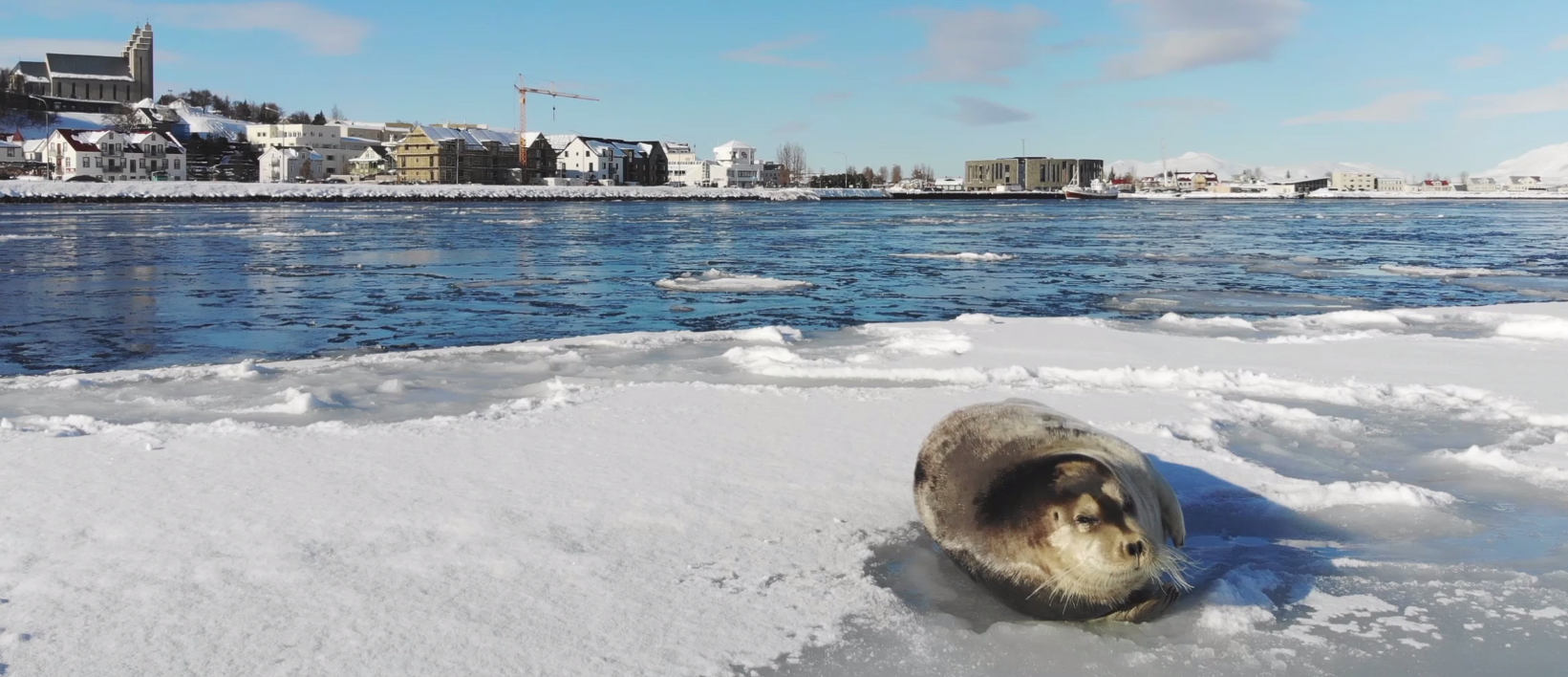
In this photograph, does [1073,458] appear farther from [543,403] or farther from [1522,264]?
[1522,264]

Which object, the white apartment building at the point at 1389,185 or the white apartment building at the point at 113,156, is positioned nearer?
the white apartment building at the point at 113,156

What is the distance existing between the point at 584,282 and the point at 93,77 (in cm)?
15932

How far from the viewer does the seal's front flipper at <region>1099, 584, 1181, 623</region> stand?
10.8 ft

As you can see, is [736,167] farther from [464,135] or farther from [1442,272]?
[1442,272]

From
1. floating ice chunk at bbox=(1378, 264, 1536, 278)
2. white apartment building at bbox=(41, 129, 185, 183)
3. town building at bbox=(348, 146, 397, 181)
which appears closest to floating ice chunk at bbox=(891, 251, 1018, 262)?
floating ice chunk at bbox=(1378, 264, 1536, 278)

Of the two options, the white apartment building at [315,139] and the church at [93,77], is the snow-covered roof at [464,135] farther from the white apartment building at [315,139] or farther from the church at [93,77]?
the church at [93,77]

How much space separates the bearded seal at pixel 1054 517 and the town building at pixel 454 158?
101 meters

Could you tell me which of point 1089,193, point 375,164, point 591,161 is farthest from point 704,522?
point 1089,193

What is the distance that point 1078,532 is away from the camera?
10.3 ft

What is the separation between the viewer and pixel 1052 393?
6.67 m

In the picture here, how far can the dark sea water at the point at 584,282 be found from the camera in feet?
35.8

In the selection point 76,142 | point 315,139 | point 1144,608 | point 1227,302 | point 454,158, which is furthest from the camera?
point 315,139

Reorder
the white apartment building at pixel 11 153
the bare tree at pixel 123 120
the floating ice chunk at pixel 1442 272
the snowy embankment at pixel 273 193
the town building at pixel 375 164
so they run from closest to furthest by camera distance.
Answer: the floating ice chunk at pixel 1442 272 < the snowy embankment at pixel 273 193 < the white apartment building at pixel 11 153 < the bare tree at pixel 123 120 < the town building at pixel 375 164

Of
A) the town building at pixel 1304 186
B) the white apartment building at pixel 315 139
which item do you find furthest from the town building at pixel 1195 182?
the white apartment building at pixel 315 139
